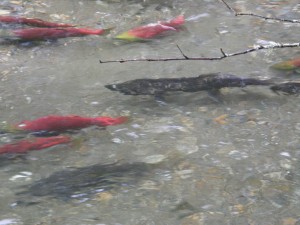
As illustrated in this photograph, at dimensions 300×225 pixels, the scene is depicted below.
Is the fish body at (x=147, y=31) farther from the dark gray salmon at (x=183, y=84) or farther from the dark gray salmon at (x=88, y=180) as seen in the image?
the dark gray salmon at (x=88, y=180)

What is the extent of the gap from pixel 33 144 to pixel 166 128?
864 mm

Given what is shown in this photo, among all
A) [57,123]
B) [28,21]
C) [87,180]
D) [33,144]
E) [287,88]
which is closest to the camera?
[87,180]

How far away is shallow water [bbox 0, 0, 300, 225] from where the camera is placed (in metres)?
2.73

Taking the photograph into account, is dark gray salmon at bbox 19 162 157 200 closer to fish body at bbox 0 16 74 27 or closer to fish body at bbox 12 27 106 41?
fish body at bbox 12 27 106 41

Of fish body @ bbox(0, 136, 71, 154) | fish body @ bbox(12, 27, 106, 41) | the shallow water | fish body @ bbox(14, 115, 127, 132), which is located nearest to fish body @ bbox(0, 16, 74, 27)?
fish body @ bbox(12, 27, 106, 41)

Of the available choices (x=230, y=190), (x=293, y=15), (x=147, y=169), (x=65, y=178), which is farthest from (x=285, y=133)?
(x=293, y=15)

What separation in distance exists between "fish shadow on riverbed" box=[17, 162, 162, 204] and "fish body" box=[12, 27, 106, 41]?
2.08 metres

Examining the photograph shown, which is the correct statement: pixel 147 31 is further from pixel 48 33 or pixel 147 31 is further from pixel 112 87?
pixel 112 87

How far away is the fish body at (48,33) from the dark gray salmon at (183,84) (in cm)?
111

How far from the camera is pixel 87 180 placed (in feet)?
9.65

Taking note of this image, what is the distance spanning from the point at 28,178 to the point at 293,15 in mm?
3385

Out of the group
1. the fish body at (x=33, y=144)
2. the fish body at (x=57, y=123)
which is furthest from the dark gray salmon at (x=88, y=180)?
the fish body at (x=57, y=123)

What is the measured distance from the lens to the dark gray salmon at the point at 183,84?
12.6 feet

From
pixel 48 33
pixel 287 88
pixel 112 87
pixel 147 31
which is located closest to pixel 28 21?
pixel 48 33
